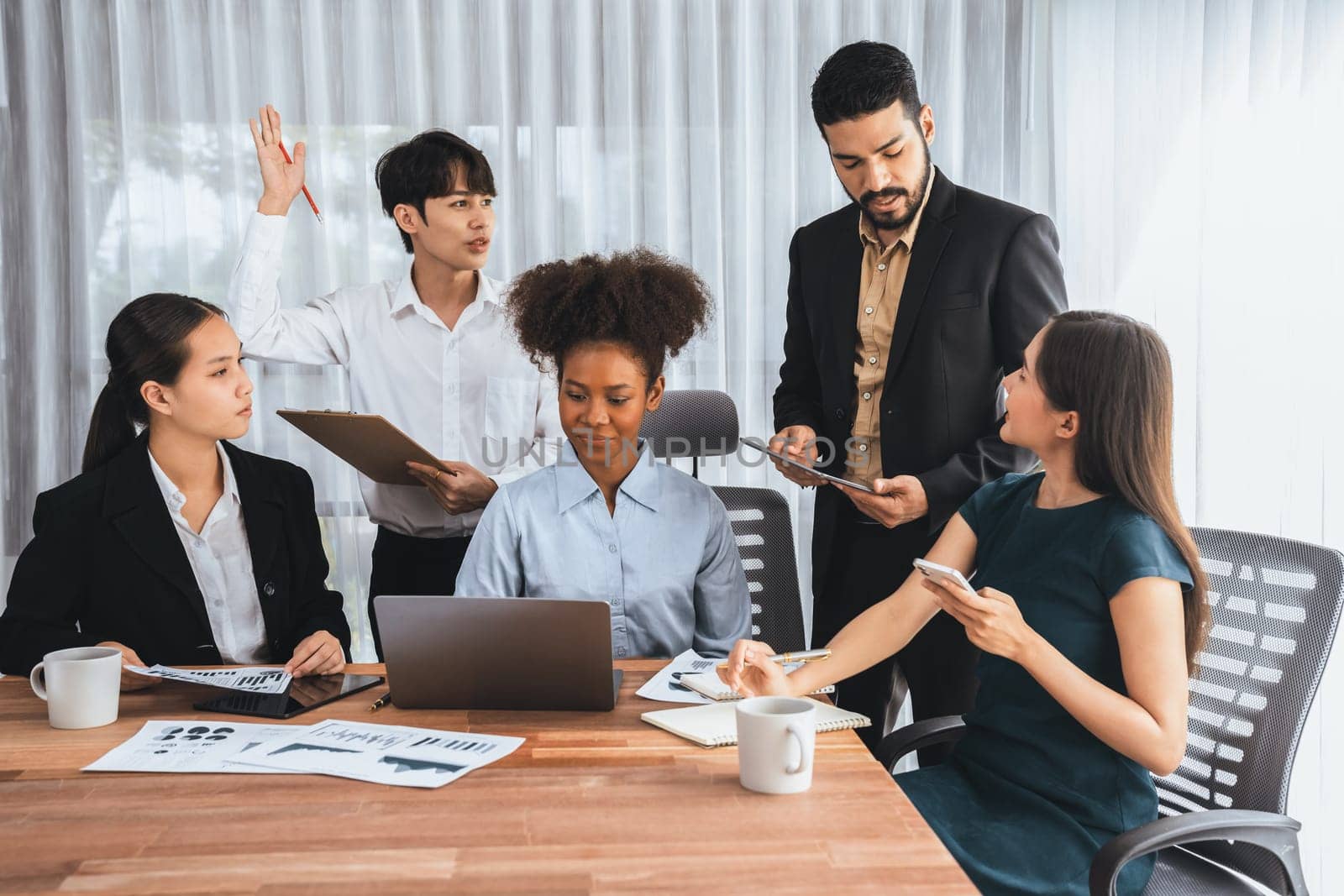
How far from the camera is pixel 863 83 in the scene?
6.56ft

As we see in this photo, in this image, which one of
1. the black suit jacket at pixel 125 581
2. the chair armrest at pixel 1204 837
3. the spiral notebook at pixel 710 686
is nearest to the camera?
the chair armrest at pixel 1204 837

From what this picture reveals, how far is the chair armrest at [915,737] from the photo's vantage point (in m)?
1.60

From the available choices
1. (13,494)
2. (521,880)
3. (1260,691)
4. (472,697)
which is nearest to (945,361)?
(1260,691)

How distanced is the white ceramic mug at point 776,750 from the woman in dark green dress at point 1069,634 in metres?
0.28

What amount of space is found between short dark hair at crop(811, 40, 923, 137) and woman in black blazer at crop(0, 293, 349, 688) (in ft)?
3.98

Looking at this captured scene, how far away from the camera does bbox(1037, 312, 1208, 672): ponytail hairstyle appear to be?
1496mm

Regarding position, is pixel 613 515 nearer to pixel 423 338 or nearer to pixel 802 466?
pixel 802 466

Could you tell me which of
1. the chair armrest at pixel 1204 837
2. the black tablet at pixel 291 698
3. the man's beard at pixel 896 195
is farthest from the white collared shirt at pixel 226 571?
the chair armrest at pixel 1204 837

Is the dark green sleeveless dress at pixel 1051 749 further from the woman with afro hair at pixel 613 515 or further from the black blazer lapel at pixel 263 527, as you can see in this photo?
the black blazer lapel at pixel 263 527

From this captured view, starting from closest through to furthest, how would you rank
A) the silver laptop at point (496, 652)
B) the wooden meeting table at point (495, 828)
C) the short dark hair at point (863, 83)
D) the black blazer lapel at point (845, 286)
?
the wooden meeting table at point (495, 828), the silver laptop at point (496, 652), the short dark hair at point (863, 83), the black blazer lapel at point (845, 286)

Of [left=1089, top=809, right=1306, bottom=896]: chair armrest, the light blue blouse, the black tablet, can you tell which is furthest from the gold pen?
the black tablet

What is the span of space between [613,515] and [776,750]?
809 millimetres

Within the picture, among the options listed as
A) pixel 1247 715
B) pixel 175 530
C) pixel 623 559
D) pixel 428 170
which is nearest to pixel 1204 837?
pixel 1247 715

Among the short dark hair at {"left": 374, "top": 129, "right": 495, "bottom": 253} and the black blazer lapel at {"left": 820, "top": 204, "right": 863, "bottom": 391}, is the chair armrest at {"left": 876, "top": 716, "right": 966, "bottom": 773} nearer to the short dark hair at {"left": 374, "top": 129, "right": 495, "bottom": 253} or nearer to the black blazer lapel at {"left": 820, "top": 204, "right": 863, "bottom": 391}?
the black blazer lapel at {"left": 820, "top": 204, "right": 863, "bottom": 391}
